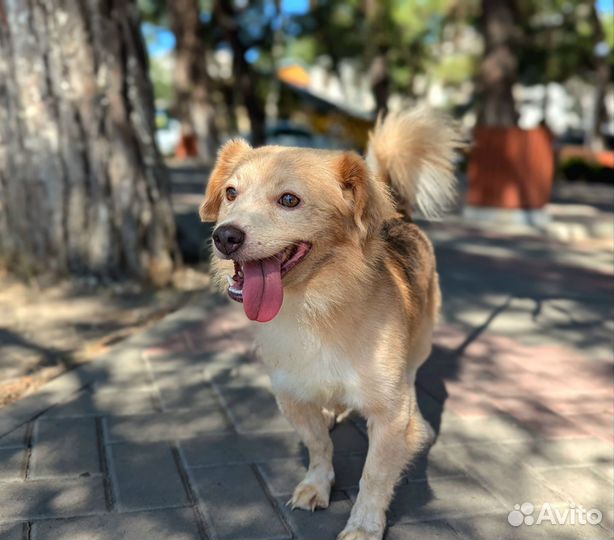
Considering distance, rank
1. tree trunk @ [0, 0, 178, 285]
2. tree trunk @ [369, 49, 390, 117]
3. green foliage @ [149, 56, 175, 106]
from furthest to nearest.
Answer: green foliage @ [149, 56, 175, 106], tree trunk @ [369, 49, 390, 117], tree trunk @ [0, 0, 178, 285]

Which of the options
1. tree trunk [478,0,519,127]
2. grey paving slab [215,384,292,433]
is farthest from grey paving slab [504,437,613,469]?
tree trunk [478,0,519,127]

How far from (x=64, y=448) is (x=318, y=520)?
1394 mm

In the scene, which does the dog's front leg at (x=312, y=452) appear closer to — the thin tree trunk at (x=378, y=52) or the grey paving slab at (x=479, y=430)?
the grey paving slab at (x=479, y=430)

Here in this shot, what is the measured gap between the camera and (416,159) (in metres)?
3.96

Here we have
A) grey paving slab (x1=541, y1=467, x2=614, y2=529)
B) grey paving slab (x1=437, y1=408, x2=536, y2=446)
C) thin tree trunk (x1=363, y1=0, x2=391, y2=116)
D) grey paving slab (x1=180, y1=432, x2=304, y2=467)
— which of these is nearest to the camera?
grey paving slab (x1=541, y1=467, x2=614, y2=529)

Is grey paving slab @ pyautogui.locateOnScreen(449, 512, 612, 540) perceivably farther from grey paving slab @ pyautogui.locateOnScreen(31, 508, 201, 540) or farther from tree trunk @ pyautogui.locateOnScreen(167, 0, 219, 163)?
tree trunk @ pyautogui.locateOnScreen(167, 0, 219, 163)

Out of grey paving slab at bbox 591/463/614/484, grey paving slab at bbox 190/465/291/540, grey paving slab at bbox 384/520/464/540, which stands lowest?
grey paving slab at bbox 591/463/614/484

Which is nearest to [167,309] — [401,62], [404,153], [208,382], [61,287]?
[61,287]

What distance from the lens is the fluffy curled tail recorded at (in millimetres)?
3932

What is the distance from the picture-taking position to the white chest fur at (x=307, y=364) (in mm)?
2963

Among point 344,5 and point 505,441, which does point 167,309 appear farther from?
point 344,5

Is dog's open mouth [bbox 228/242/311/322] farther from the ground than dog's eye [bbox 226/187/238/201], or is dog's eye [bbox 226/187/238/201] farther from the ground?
dog's eye [bbox 226/187/238/201]

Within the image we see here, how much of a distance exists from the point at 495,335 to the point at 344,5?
30.1 meters

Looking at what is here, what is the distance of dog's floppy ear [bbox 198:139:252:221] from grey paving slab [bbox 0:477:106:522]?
1317mm
